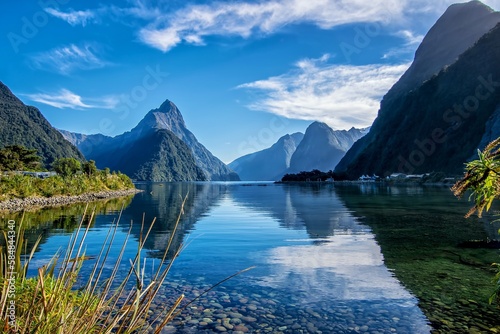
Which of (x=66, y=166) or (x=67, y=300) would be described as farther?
(x=66, y=166)

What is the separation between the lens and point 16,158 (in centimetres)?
8388

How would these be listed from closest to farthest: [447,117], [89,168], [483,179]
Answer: [483,179]
[89,168]
[447,117]

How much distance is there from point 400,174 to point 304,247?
162 m

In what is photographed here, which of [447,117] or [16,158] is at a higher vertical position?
[447,117]

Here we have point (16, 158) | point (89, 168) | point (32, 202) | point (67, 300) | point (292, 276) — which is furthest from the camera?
point (89, 168)

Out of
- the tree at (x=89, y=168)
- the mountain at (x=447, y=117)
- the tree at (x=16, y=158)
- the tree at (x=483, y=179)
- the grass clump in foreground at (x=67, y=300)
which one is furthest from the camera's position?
the mountain at (x=447, y=117)

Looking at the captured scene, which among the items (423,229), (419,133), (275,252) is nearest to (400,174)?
(419,133)

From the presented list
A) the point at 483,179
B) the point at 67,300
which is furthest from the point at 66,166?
the point at 483,179

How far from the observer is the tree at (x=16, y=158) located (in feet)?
262

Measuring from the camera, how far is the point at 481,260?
15.8m

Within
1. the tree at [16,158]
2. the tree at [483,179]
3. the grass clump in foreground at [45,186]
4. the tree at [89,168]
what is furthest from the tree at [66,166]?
the tree at [483,179]

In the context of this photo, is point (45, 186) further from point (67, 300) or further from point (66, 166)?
point (67, 300)

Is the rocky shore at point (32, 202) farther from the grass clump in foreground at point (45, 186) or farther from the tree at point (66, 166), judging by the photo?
the tree at point (66, 166)

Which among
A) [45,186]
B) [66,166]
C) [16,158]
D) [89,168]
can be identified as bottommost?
[45,186]
